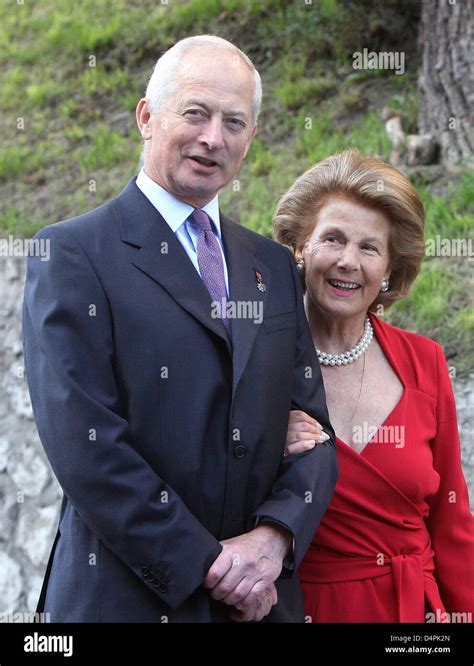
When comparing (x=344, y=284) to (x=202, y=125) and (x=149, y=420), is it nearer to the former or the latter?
(x=202, y=125)

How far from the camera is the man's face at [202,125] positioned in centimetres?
251

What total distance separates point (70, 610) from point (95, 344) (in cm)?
65

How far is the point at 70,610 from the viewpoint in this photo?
248 centimetres

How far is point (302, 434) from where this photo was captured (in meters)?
2.62

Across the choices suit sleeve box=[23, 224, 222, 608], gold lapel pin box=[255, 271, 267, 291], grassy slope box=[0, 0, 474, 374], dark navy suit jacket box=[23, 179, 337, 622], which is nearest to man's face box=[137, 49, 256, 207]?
dark navy suit jacket box=[23, 179, 337, 622]

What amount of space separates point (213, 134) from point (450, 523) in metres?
1.34

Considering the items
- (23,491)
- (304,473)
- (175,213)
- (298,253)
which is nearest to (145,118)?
(175,213)

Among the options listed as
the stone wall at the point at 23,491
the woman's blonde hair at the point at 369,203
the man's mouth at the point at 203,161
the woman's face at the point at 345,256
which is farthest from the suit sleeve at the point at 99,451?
the stone wall at the point at 23,491

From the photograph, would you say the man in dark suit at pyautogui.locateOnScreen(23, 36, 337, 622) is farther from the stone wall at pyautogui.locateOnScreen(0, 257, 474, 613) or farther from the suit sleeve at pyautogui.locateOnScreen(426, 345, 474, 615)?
the stone wall at pyautogui.locateOnScreen(0, 257, 474, 613)

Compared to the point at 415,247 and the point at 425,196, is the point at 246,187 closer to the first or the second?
the point at 425,196

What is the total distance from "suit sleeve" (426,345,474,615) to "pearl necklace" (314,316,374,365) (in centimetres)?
26

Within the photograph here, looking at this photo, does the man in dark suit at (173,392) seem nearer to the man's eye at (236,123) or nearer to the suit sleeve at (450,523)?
the man's eye at (236,123)

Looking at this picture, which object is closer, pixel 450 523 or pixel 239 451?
pixel 239 451

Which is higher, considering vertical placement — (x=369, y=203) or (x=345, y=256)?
(x=369, y=203)
